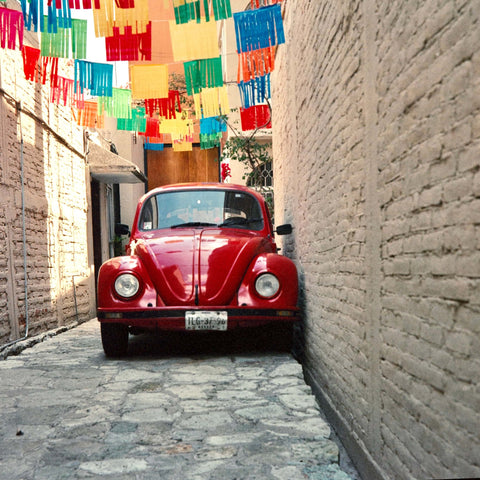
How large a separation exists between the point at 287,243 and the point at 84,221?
15.1 ft

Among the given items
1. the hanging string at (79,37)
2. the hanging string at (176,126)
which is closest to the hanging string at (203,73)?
the hanging string at (79,37)

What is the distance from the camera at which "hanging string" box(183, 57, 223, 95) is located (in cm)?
586

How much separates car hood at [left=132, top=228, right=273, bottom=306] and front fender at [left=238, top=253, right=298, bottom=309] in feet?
0.29

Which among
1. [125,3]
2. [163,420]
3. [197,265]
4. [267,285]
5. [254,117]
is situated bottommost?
[163,420]

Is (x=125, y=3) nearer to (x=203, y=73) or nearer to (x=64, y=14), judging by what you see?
(x=64, y=14)

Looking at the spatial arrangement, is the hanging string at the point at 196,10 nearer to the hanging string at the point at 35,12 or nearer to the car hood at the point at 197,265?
the hanging string at the point at 35,12

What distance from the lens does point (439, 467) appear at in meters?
1.75

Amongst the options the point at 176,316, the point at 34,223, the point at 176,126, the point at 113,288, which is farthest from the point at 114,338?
the point at 176,126

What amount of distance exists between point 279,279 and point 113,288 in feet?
5.14

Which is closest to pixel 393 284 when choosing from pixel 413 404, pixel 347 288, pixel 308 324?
pixel 413 404

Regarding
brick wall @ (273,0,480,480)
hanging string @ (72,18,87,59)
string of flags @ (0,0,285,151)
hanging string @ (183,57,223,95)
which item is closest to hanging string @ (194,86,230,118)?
string of flags @ (0,0,285,151)

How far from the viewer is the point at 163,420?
10.1ft

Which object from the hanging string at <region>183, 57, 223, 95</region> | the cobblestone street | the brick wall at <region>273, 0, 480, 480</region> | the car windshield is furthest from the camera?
the car windshield

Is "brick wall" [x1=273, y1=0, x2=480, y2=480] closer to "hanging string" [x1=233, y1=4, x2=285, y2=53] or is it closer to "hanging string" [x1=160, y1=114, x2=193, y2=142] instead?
"hanging string" [x1=233, y1=4, x2=285, y2=53]
